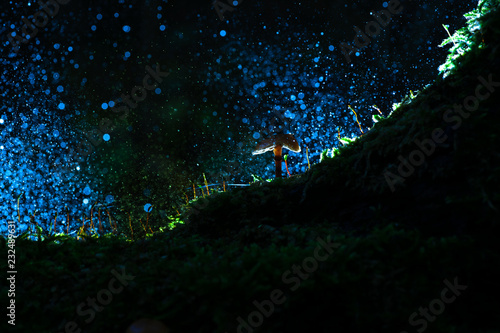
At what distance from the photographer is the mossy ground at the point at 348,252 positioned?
170cm

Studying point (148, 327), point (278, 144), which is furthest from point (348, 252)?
point (278, 144)

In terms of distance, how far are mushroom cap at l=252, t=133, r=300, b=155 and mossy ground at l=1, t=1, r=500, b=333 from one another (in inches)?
214

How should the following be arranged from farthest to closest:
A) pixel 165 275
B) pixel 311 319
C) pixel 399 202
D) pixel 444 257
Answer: pixel 399 202 → pixel 165 275 → pixel 444 257 → pixel 311 319

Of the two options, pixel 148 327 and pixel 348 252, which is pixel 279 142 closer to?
pixel 348 252

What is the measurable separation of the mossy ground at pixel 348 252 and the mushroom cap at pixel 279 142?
544cm

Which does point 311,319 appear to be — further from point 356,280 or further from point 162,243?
point 162,243

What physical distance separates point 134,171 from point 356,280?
19002 millimetres

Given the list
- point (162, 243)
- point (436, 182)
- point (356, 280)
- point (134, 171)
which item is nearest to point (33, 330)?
point (162, 243)

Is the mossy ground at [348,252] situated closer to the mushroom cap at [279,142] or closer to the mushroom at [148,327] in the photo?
the mushroom at [148,327]

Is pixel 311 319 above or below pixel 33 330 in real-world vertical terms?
below

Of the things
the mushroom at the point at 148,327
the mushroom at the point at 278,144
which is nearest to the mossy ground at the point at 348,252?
the mushroom at the point at 148,327

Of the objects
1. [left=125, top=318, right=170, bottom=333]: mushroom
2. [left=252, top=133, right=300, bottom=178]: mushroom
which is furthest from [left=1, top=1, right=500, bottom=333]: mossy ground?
[left=252, top=133, right=300, bottom=178]: mushroom

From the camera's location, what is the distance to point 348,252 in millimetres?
1996

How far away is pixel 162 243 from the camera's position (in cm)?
305
